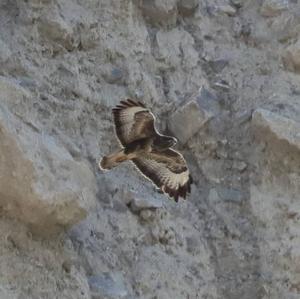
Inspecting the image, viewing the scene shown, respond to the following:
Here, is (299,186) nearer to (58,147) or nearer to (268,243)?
(268,243)

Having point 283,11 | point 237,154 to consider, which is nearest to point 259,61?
point 283,11

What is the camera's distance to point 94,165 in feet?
22.0

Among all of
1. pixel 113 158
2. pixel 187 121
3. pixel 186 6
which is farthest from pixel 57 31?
pixel 113 158

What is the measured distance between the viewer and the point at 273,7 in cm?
823

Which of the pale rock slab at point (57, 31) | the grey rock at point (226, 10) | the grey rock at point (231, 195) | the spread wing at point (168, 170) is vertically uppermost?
the spread wing at point (168, 170)

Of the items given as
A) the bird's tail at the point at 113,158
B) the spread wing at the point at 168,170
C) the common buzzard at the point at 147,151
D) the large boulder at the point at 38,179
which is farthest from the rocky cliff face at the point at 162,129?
the spread wing at the point at 168,170

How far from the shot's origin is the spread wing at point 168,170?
5961 mm

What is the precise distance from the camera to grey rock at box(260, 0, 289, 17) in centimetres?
818

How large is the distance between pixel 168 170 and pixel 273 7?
8.77 ft

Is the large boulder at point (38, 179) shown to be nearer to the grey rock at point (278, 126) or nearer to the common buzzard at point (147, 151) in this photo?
the common buzzard at point (147, 151)

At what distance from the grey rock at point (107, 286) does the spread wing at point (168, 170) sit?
613 millimetres

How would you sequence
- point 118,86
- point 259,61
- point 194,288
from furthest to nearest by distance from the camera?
1. point 259,61
2. point 118,86
3. point 194,288

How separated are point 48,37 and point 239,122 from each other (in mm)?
Answer: 1587

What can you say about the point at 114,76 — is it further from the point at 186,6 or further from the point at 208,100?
the point at 186,6
